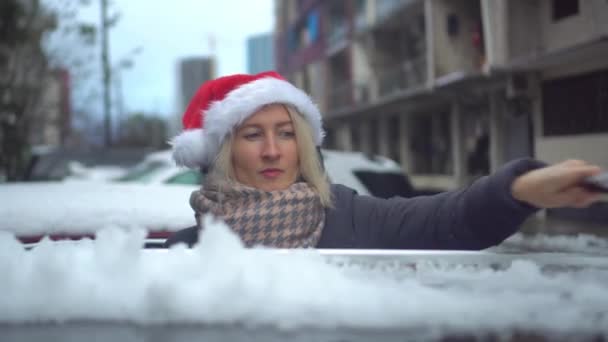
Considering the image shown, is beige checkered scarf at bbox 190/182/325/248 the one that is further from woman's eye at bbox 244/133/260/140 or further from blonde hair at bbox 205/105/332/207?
woman's eye at bbox 244/133/260/140

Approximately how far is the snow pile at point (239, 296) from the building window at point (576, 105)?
12.0m

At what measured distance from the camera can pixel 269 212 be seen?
2.00m

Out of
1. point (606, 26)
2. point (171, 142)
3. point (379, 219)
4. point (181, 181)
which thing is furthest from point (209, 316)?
point (606, 26)

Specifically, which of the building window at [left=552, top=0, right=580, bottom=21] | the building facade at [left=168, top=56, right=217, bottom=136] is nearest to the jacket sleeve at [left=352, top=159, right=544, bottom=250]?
the building window at [left=552, top=0, right=580, bottom=21]

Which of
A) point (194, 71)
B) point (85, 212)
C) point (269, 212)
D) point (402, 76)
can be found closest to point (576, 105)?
point (402, 76)

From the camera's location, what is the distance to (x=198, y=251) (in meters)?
0.95

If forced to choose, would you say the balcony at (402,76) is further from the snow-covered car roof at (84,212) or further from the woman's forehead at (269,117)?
the woman's forehead at (269,117)

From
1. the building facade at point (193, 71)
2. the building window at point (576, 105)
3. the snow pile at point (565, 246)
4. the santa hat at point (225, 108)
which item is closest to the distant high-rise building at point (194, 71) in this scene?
the building facade at point (193, 71)

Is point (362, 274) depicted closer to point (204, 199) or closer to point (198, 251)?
point (198, 251)

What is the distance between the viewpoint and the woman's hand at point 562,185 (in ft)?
4.23

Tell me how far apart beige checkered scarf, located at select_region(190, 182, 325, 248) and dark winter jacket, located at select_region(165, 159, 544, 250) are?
→ 55 millimetres

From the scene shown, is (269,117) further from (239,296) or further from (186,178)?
(186,178)

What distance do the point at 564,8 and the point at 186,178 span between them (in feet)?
32.1

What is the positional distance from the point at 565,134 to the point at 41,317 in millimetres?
13888
